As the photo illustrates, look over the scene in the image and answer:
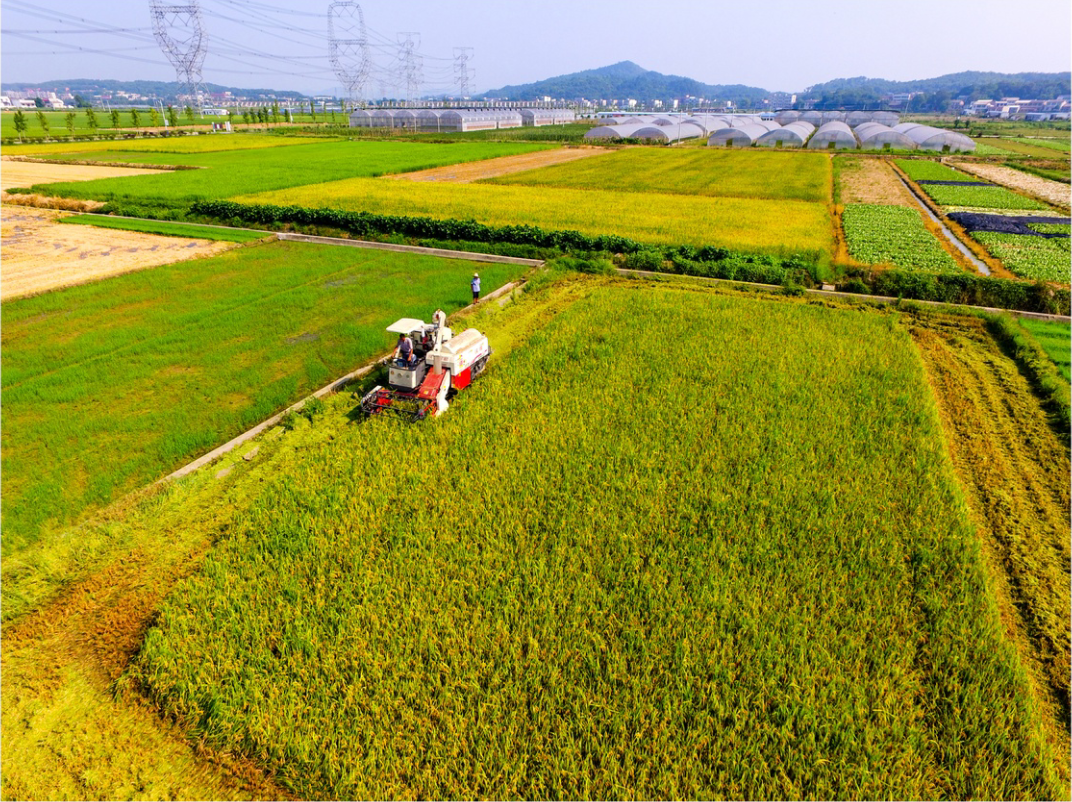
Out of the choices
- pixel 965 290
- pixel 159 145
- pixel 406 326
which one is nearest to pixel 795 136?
pixel 965 290

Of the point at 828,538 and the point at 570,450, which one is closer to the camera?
the point at 828,538

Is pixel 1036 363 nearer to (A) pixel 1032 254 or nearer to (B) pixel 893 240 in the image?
(B) pixel 893 240

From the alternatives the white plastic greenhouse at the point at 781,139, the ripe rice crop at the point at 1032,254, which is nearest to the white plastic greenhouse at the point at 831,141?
the white plastic greenhouse at the point at 781,139

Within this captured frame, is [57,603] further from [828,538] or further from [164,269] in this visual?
[164,269]

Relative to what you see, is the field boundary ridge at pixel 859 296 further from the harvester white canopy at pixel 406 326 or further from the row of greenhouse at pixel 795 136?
the row of greenhouse at pixel 795 136

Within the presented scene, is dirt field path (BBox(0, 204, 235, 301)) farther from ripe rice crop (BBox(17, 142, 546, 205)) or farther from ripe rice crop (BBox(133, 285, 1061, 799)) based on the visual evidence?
ripe rice crop (BBox(133, 285, 1061, 799))

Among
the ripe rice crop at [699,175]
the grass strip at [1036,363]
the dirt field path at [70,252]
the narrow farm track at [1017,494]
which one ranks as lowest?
the narrow farm track at [1017,494]

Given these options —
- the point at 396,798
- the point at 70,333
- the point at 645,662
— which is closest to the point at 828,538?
the point at 645,662
